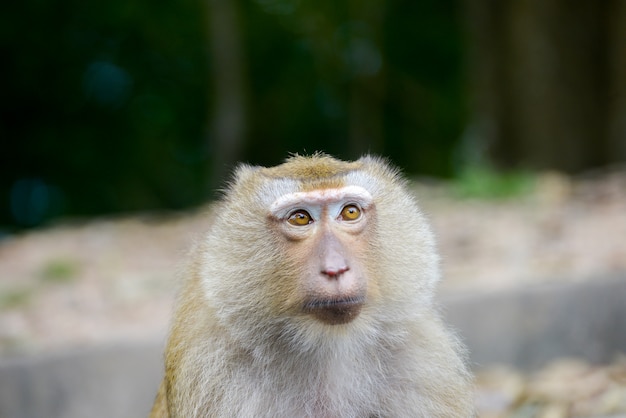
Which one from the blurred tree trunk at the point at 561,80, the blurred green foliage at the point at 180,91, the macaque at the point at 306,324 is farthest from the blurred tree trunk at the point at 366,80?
the macaque at the point at 306,324

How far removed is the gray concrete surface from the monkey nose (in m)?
2.40

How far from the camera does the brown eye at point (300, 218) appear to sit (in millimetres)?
3529

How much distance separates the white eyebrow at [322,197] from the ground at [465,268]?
6.95ft

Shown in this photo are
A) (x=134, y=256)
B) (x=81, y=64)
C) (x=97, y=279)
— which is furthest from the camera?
(x=81, y=64)

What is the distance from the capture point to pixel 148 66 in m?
22.9

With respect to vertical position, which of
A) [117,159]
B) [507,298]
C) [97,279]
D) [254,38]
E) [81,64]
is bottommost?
[97,279]

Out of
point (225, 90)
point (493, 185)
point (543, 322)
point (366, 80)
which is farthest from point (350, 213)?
point (366, 80)

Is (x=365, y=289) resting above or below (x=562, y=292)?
below

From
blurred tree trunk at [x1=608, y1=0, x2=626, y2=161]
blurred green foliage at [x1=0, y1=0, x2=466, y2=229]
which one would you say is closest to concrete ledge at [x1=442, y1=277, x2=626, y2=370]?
blurred tree trunk at [x1=608, y1=0, x2=626, y2=161]

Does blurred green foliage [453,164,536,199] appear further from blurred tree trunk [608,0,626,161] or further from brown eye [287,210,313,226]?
brown eye [287,210,313,226]

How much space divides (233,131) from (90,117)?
289 inches

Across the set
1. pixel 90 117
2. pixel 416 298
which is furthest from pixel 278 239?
pixel 90 117

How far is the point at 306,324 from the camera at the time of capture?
3.53m

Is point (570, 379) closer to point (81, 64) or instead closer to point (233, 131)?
point (233, 131)
